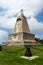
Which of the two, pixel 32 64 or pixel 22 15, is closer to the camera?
pixel 32 64

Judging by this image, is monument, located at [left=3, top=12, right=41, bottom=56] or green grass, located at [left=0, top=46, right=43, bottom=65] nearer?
green grass, located at [left=0, top=46, right=43, bottom=65]

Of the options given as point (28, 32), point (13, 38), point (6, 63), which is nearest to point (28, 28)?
point (28, 32)

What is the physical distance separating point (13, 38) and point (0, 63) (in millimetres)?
29711

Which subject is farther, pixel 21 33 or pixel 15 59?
pixel 21 33

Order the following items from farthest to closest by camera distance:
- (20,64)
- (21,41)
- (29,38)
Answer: (29,38) < (21,41) < (20,64)

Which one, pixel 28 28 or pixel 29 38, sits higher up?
pixel 28 28

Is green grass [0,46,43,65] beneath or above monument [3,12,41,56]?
beneath

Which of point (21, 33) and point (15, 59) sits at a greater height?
point (21, 33)

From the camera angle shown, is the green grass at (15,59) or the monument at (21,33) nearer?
the green grass at (15,59)

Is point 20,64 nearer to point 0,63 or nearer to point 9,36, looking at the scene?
point 0,63

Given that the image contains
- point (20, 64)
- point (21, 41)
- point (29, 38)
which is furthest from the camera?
point (29, 38)

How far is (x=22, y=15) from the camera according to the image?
51.0m

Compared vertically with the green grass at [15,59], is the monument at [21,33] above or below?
above

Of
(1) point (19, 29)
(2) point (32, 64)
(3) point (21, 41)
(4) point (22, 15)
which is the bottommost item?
(2) point (32, 64)
